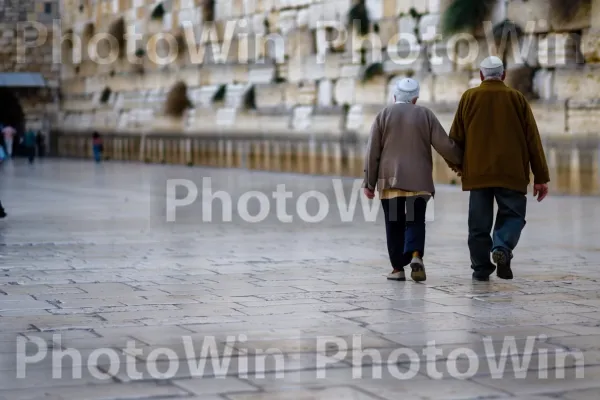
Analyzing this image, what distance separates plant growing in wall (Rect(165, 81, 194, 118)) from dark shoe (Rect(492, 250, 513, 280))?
21471 millimetres

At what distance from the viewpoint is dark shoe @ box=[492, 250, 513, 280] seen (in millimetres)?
8211

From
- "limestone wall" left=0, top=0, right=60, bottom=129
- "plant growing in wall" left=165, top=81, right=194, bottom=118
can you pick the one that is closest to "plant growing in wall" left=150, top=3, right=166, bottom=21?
"plant growing in wall" left=165, top=81, right=194, bottom=118

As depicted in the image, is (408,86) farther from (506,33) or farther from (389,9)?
(389,9)

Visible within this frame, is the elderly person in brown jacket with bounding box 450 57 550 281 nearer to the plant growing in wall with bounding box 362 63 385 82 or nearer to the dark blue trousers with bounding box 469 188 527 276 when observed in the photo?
the dark blue trousers with bounding box 469 188 527 276

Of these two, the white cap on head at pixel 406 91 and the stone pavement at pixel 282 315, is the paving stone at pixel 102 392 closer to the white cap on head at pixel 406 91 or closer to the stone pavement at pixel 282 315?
the stone pavement at pixel 282 315

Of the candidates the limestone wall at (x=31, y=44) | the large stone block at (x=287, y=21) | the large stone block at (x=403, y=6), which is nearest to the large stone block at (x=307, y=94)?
the large stone block at (x=287, y=21)

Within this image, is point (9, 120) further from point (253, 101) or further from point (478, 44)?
point (478, 44)

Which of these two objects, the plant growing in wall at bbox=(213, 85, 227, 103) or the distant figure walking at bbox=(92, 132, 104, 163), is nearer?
the plant growing in wall at bbox=(213, 85, 227, 103)

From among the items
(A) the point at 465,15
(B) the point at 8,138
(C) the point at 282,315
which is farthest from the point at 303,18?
(C) the point at 282,315

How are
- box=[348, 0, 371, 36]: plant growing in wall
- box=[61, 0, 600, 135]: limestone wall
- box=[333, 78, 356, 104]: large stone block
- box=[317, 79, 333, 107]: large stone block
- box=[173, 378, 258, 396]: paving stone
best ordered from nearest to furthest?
box=[173, 378, 258, 396]: paving stone, box=[61, 0, 600, 135]: limestone wall, box=[348, 0, 371, 36]: plant growing in wall, box=[333, 78, 356, 104]: large stone block, box=[317, 79, 333, 107]: large stone block

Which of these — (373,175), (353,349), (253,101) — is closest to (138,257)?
(373,175)

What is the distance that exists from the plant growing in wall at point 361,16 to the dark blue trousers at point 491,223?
1431 cm

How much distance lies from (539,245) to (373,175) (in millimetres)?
2943

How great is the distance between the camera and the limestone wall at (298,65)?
18172 mm
